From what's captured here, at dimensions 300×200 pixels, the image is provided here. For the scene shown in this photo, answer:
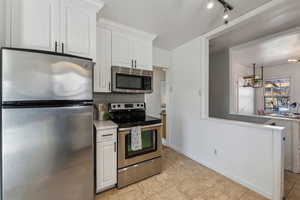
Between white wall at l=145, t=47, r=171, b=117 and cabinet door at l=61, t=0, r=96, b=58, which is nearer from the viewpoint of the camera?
cabinet door at l=61, t=0, r=96, b=58

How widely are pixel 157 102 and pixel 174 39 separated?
6.50 ft

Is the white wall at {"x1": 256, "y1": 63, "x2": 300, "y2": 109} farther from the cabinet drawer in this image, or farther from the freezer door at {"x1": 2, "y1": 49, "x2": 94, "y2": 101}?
the freezer door at {"x1": 2, "y1": 49, "x2": 94, "y2": 101}

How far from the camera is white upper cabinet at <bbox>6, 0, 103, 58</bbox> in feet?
4.46

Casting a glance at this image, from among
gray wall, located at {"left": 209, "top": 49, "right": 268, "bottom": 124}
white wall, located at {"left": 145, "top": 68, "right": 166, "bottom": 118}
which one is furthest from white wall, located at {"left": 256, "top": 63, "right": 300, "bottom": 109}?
white wall, located at {"left": 145, "top": 68, "right": 166, "bottom": 118}

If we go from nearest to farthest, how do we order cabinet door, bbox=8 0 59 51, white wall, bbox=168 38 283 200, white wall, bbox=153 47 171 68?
cabinet door, bbox=8 0 59 51 → white wall, bbox=168 38 283 200 → white wall, bbox=153 47 171 68

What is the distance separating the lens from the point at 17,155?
115 centimetres

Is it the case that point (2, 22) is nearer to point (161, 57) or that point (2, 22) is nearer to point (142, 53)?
point (142, 53)

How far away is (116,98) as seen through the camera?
267 cm

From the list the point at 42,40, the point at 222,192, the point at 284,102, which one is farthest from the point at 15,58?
the point at 284,102

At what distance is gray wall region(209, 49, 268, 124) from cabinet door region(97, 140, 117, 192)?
3.25 metres

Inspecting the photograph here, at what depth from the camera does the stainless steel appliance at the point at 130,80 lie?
2.28 m

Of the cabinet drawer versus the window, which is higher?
the window

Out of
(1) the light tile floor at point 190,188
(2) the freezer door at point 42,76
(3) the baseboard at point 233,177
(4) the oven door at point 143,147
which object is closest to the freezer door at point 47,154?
(2) the freezer door at point 42,76

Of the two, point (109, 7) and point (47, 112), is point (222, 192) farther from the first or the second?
point (109, 7)
